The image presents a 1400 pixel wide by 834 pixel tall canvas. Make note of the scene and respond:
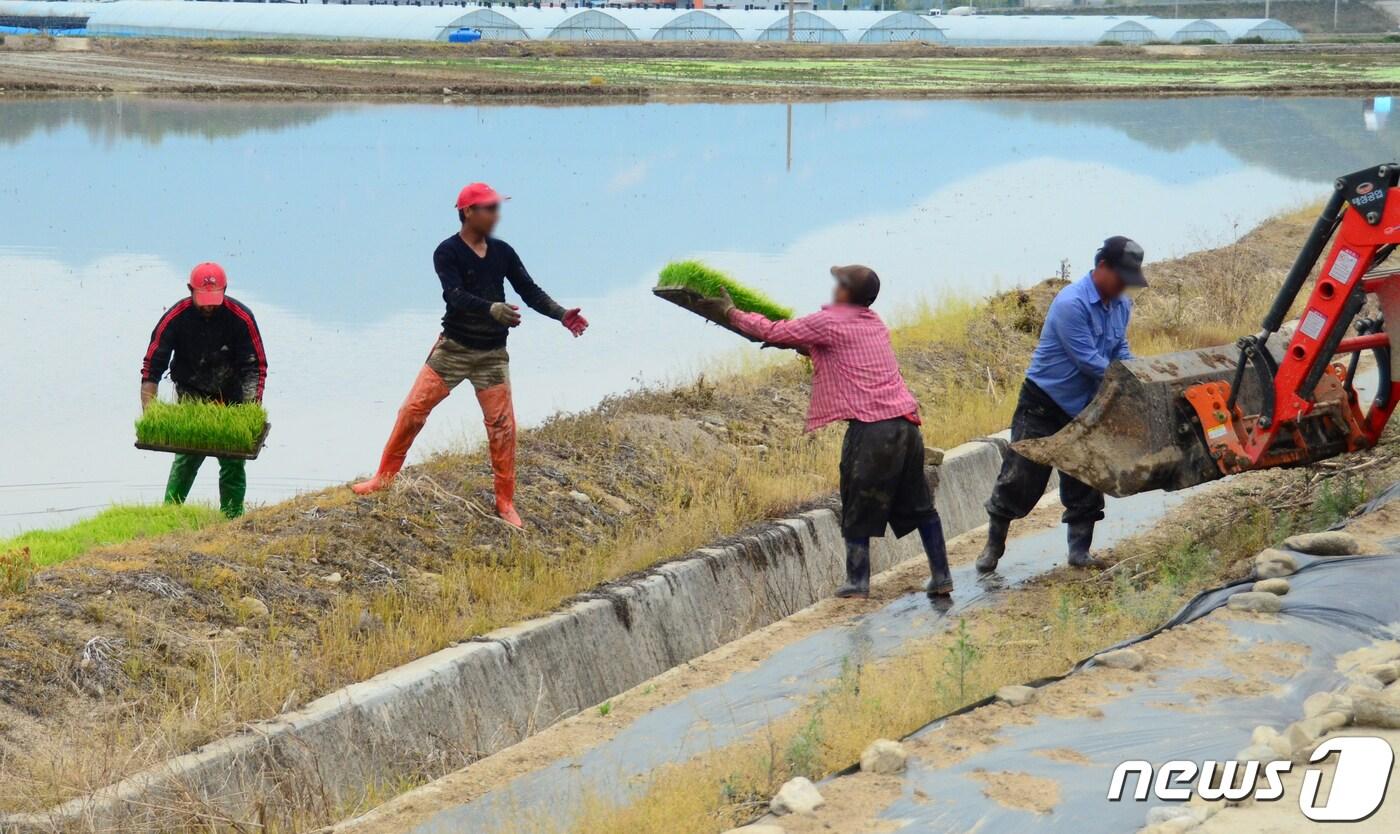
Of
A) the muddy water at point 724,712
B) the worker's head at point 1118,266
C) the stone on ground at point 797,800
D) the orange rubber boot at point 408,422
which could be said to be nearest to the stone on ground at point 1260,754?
the stone on ground at point 797,800

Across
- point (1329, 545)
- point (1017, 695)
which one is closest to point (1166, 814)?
point (1017, 695)

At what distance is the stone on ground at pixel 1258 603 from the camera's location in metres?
6.92

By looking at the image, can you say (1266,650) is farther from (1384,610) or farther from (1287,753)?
(1287,753)

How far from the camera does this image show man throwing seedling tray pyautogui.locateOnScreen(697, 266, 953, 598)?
8.20 metres

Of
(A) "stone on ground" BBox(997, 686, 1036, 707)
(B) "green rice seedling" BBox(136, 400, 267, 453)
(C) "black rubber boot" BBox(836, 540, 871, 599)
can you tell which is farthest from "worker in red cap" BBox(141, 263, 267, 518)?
(A) "stone on ground" BBox(997, 686, 1036, 707)

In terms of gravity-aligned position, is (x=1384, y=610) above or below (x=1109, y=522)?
above

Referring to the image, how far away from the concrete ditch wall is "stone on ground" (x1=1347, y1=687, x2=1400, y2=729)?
3755 millimetres

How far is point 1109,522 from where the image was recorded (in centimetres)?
1062

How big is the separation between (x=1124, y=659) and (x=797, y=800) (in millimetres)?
1825

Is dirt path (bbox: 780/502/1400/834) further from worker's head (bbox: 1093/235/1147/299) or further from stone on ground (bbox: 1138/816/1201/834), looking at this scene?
worker's head (bbox: 1093/235/1147/299)

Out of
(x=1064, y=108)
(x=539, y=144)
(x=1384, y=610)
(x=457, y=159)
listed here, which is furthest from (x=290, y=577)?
(x=1064, y=108)

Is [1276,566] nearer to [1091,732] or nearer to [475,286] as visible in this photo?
[1091,732]

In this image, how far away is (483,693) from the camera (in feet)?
25.0

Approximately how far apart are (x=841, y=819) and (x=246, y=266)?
15.7 meters
